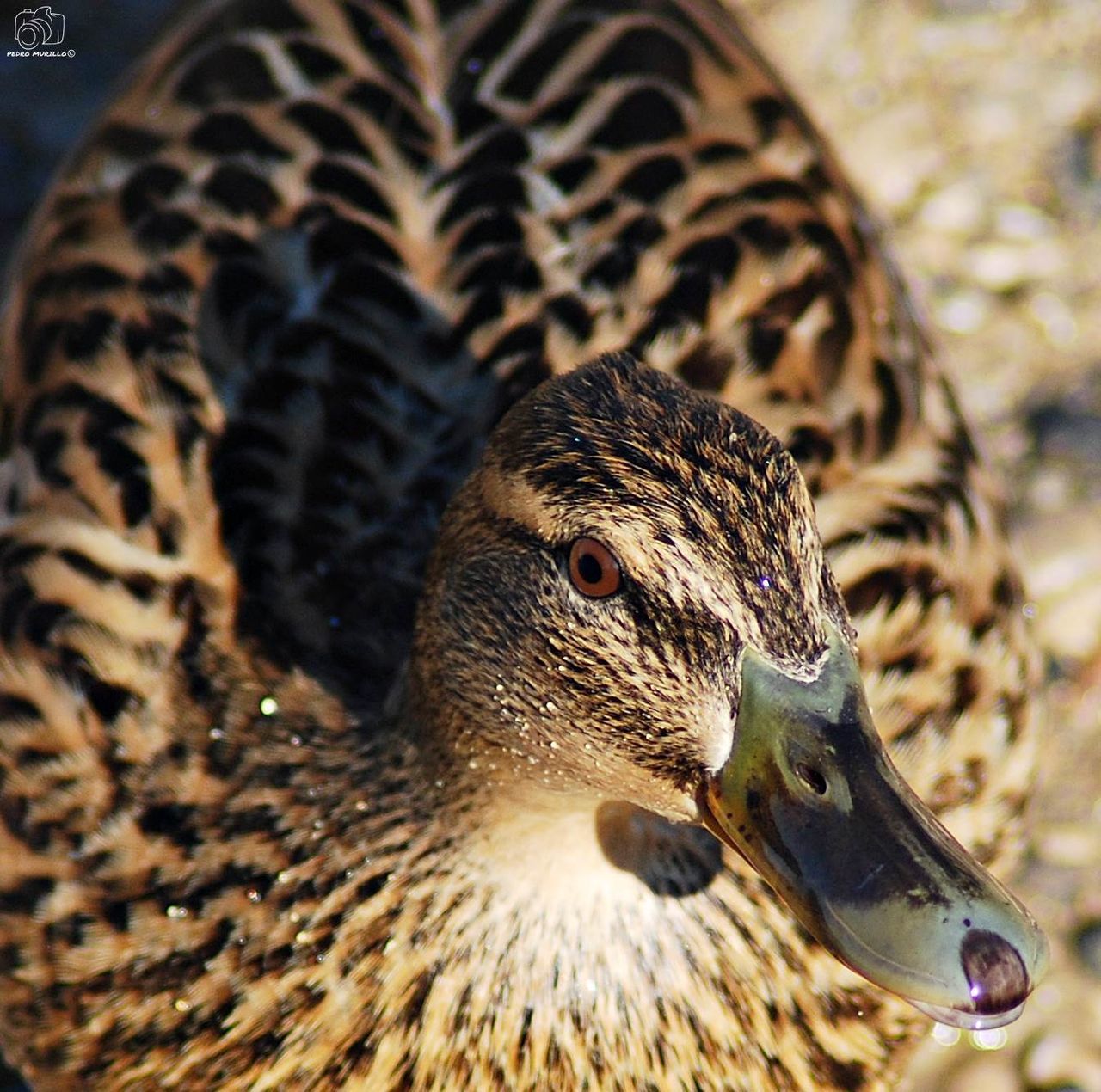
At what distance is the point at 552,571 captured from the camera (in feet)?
7.19

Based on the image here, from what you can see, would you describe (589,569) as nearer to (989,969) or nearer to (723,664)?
(723,664)

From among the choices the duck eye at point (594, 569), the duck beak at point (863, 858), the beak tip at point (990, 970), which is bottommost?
the beak tip at point (990, 970)

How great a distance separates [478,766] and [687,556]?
1.84ft

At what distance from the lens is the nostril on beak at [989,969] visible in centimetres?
200

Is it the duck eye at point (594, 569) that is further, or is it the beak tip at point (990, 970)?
the duck eye at point (594, 569)

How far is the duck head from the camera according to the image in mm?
2033

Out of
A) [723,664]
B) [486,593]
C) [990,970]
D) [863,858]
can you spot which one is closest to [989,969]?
[990,970]

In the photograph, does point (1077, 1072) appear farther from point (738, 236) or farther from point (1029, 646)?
point (738, 236)

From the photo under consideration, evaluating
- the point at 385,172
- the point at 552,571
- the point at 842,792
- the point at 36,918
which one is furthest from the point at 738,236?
the point at 36,918

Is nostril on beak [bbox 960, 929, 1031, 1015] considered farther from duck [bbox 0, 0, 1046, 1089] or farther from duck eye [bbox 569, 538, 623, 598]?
duck eye [bbox 569, 538, 623, 598]

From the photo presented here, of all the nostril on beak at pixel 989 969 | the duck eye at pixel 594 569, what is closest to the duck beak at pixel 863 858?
the nostril on beak at pixel 989 969

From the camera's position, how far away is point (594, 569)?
213cm

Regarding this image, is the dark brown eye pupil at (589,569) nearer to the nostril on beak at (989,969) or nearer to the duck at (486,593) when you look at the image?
the duck at (486,593)

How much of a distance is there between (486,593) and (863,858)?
613 mm
